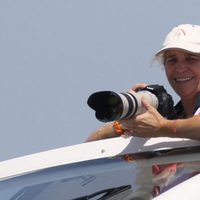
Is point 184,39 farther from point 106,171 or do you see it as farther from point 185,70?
point 106,171

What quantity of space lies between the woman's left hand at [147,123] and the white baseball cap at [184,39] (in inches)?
23.5

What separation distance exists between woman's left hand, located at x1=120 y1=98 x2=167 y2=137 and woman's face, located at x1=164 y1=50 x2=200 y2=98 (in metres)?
0.57

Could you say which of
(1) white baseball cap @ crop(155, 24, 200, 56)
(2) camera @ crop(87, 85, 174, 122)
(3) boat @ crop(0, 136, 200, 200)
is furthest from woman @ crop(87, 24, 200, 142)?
(2) camera @ crop(87, 85, 174, 122)

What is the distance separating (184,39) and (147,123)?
2.54 feet

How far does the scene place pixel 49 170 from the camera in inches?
132

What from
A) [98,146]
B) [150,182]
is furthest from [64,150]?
[150,182]

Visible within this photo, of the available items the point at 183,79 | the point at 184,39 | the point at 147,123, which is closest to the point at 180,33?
the point at 184,39

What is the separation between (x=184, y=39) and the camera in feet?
12.5

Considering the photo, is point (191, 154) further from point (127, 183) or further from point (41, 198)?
point (41, 198)

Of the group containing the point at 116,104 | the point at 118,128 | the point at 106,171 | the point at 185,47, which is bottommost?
the point at 106,171

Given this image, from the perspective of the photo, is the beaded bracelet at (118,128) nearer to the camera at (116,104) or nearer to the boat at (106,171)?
the boat at (106,171)

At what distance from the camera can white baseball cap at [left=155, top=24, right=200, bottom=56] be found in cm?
376

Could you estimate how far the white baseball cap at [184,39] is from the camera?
12.3ft

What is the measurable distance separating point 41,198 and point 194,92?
3.84 feet
